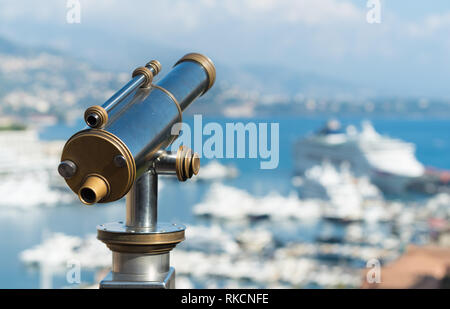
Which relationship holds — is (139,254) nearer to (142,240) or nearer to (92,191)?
(142,240)

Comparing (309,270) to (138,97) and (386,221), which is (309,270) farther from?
(138,97)

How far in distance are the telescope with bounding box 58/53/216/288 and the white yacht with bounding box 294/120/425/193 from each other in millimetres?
34990

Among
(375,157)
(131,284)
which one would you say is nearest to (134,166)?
(131,284)

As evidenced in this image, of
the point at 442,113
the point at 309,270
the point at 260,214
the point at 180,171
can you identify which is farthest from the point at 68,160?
the point at 442,113

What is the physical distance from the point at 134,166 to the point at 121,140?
32mm

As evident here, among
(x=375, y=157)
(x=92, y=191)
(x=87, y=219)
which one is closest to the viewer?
(x=92, y=191)

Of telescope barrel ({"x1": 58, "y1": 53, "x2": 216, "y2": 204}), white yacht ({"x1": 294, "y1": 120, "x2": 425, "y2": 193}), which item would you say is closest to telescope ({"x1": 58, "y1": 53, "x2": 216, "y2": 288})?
telescope barrel ({"x1": 58, "y1": 53, "x2": 216, "y2": 204})

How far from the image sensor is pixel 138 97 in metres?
0.88

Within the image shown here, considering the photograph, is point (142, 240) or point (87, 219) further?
point (87, 219)

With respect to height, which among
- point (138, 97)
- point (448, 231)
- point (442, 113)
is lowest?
point (138, 97)

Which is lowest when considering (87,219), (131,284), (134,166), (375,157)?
(131,284)

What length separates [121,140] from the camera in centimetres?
75

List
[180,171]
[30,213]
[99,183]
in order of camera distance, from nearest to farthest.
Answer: [99,183] < [180,171] < [30,213]

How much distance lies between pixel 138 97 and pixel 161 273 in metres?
0.23
